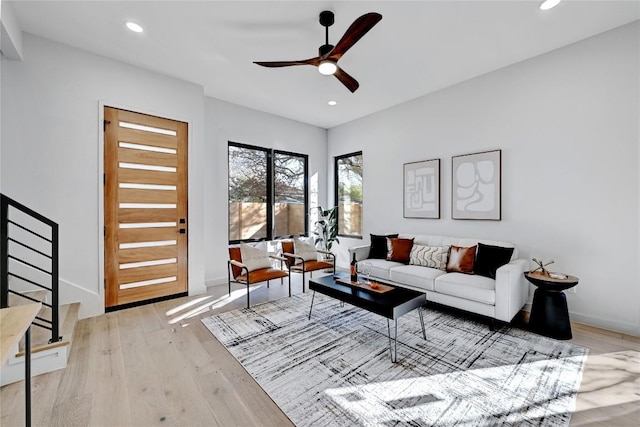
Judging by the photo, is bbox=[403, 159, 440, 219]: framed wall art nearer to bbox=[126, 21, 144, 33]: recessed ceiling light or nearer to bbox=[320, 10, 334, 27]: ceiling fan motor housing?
bbox=[320, 10, 334, 27]: ceiling fan motor housing

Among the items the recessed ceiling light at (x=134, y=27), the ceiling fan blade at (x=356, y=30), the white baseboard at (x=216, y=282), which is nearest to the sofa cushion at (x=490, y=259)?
the ceiling fan blade at (x=356, y=30)

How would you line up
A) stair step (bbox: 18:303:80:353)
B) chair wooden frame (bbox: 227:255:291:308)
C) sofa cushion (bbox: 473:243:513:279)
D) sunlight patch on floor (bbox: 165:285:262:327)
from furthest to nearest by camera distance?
chair wooden frame (bbox: 227:255:291:308) < sunlight patch on floor (bbox: 165:285:262:327) < sofa cushion (bbox: 473:243:513:279) < stair step (bbox: 18:303:80:353)

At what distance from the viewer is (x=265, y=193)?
17.7ft

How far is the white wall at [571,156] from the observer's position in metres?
2.85

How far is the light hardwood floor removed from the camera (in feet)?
5.81

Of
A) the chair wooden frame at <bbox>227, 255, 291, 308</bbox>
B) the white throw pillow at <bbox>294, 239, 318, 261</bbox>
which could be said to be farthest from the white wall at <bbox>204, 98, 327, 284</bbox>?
the white throw pillow at <bbox>294, 239, 318, 261</bbox>

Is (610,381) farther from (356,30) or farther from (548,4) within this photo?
(356,30)

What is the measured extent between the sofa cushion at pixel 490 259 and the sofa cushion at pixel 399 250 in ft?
3.16

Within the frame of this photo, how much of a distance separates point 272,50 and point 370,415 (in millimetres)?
3596

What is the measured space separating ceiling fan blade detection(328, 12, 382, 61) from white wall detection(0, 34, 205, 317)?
2763 millimetres

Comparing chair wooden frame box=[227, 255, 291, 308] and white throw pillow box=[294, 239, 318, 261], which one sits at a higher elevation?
white throw pillow box=[294, 239, 318, 261]

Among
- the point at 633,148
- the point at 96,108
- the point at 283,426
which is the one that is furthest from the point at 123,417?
the point at 633,148

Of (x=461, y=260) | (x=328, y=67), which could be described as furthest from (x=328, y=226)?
(x=328, y=67)

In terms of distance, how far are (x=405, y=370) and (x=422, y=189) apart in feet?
9.79
